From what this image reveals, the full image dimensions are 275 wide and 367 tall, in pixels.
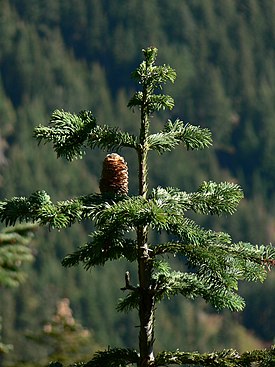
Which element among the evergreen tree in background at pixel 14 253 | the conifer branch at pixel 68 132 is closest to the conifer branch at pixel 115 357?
the evergreen tree in background at pixel 14 253

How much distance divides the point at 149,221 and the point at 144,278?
847 millimetres

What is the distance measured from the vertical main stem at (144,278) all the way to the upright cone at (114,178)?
3.9 inches

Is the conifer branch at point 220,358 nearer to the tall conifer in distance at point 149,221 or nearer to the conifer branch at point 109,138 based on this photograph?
the tall conifer in distance at point 149,221

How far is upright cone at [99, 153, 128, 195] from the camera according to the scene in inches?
185

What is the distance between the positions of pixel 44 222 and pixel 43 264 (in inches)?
6931

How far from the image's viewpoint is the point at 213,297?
14.6 ft

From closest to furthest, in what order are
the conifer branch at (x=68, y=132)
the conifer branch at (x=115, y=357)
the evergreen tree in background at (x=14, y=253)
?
the evergreen tree in background at (x=14, y=253) → the conifer branch at (x=68, y=132) → the conifer branch at (x=115, y=357)

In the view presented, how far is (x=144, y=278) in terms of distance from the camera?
15.5ft

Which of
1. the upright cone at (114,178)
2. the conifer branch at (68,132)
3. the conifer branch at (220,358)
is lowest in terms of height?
the conifer branch at (220,358)

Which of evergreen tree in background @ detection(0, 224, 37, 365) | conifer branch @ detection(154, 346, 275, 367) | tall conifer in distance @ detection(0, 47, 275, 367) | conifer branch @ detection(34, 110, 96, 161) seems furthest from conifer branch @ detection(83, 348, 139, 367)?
conifer branch @ detection(34, 110, 96, 161)

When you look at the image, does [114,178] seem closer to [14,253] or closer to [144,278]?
[144,278]

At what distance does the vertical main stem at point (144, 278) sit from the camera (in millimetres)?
4609

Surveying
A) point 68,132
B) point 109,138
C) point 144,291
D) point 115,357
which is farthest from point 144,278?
point 68,132

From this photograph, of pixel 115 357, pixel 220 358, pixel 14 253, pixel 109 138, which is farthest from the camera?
pixel 109 138
